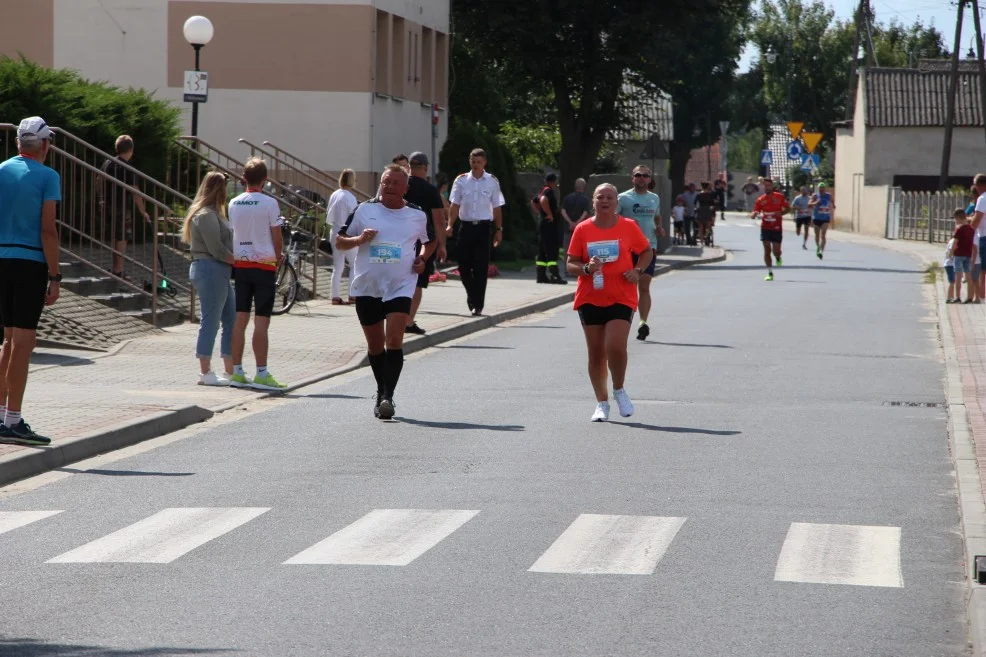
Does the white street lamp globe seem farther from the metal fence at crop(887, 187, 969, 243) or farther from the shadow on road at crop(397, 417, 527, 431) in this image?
the metal fence at crop(887, 187, 969, 243)

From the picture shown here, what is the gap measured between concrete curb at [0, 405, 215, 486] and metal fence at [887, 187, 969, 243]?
44.1m

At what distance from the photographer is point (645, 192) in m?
18.8

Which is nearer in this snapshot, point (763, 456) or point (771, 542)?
point (771, 542)

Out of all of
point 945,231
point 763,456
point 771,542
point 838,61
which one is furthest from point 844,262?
point 838,61

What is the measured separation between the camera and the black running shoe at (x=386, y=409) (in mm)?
12117

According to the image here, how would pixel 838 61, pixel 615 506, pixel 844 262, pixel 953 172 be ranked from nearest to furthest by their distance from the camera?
pixel 615 506 < pixel 844 262 < pixel 953 172 < pixel 838 61

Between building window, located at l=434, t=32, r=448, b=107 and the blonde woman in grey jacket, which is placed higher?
building window, located at l=434, t=32, r=448, b=107

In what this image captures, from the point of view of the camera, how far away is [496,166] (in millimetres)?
36156

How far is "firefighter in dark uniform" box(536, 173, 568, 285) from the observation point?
2752 centimetres

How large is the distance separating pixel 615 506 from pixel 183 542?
2.23 m

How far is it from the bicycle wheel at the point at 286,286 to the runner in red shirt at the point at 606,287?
8.55 meters

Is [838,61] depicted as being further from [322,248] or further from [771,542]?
[771,542]

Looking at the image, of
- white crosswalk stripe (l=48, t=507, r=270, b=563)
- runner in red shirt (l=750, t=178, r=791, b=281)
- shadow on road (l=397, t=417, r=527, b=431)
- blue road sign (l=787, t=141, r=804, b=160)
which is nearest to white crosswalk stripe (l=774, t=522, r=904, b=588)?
white crosswalk stripe (l=48, t=507, r=270, b=563)

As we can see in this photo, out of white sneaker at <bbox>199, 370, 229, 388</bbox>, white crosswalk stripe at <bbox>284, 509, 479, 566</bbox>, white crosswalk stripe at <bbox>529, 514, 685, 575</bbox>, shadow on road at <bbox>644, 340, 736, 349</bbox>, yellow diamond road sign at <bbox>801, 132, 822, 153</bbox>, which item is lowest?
shadow on road at <bbox>644, 340, 736, 349</bbox>
